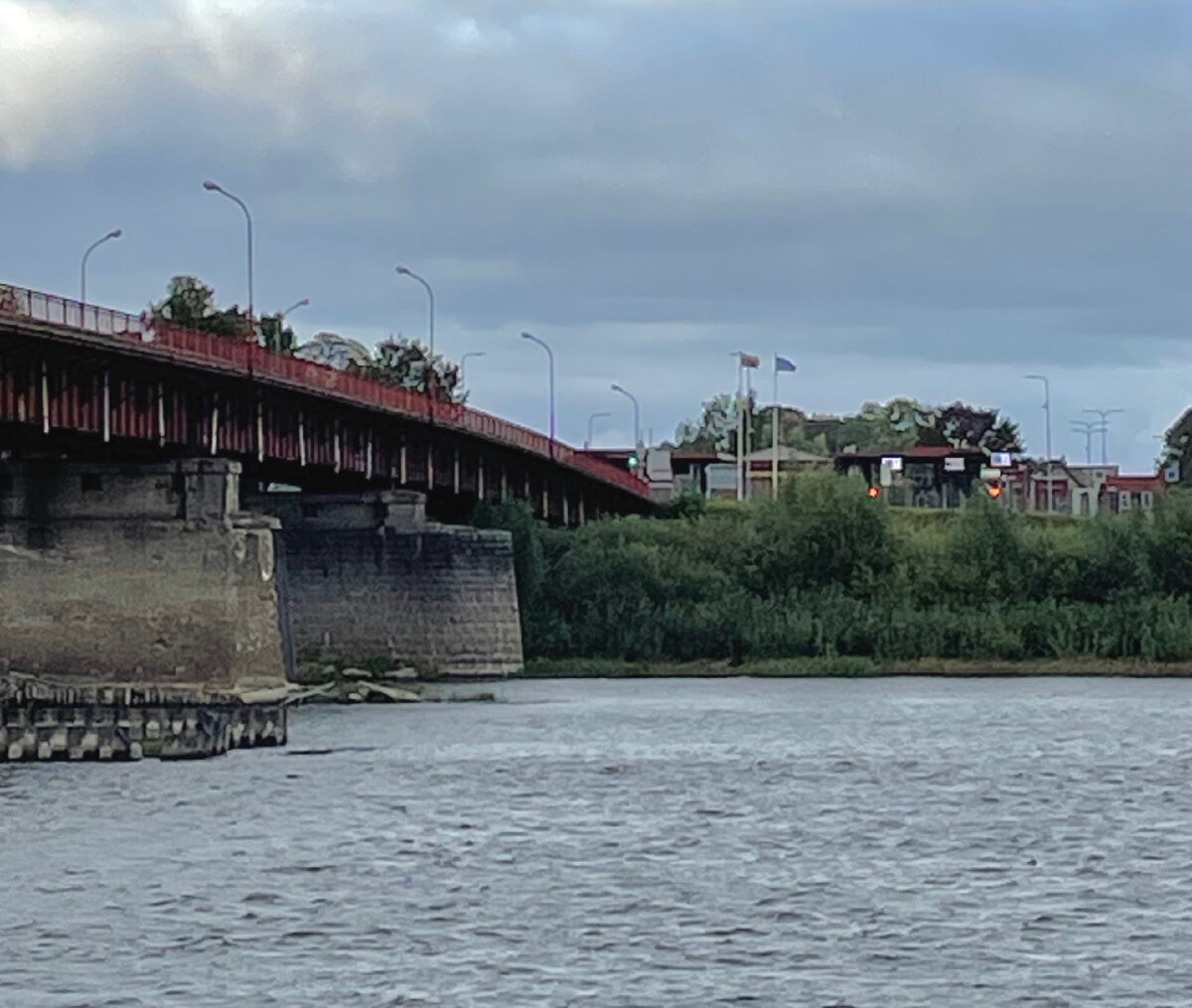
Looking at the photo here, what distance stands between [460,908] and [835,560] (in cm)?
10125

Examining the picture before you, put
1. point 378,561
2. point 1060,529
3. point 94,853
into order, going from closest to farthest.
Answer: point 94,853 → point 378,561 → point 1060,529

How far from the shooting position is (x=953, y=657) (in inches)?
5512

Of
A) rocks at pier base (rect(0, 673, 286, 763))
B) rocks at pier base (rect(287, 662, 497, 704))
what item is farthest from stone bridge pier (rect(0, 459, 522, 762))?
rocks at pier base (rect(287, 662, 497, 704))

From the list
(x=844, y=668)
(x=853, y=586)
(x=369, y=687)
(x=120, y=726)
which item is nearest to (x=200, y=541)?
(x=369, y=687)

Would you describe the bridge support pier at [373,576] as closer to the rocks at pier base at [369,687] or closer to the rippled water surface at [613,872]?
the rocks at pier base at [369,687]

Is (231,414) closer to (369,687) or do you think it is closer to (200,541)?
(200,541)

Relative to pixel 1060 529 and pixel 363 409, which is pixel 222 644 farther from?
pixel 1060 529

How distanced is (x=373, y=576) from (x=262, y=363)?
929 inches

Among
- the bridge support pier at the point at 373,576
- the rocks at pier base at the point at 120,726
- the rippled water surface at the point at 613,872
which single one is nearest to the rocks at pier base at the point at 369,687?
the bridge support pier at the point at 373,576

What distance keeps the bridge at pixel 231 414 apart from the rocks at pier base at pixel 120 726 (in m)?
8.41

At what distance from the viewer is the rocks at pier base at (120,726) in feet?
261

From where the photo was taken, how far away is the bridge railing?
84.1m

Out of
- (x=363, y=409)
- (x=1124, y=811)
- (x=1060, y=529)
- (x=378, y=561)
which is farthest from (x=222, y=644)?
(x=1060, y=529)

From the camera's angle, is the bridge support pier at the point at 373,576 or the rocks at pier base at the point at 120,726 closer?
the rocks at pier base at the point at 120,726
